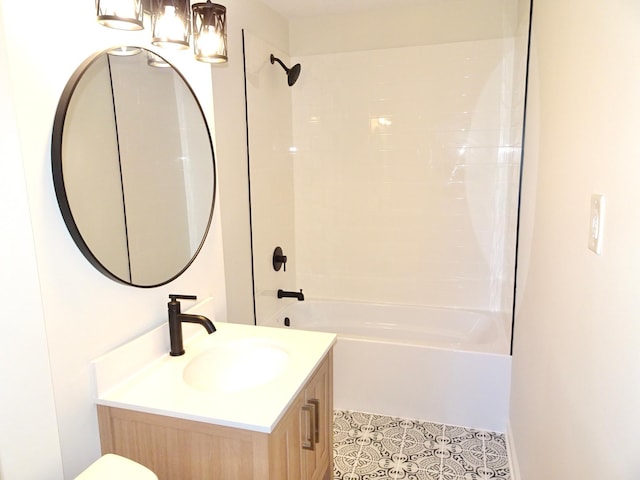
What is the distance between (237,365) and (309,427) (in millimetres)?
347

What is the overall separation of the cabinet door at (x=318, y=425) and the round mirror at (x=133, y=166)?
63cm

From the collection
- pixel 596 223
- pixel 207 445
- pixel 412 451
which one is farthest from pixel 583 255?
pixel 412 451

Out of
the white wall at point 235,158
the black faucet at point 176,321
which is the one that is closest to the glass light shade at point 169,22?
the black faucet at point 176,321

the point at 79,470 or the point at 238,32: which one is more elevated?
the point at 238,32

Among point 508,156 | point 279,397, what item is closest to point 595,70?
point 279,397

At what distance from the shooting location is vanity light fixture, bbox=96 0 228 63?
115 centimetres

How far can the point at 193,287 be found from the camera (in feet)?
5.63

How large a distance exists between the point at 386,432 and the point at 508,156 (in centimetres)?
186

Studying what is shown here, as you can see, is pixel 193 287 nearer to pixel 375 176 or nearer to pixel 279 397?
pixel 279 397

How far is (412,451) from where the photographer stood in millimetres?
2320

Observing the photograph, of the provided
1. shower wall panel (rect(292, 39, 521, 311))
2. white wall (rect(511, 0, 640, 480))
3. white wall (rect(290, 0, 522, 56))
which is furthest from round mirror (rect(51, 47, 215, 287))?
white wall (rect(290, 0, 522, 56))

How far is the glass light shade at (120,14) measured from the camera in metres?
1.13

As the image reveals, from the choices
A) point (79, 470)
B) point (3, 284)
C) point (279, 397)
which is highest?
point (3, 284)

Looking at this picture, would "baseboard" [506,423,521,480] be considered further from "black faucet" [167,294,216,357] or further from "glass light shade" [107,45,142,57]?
"glass light shade" [107,45,142,57]
